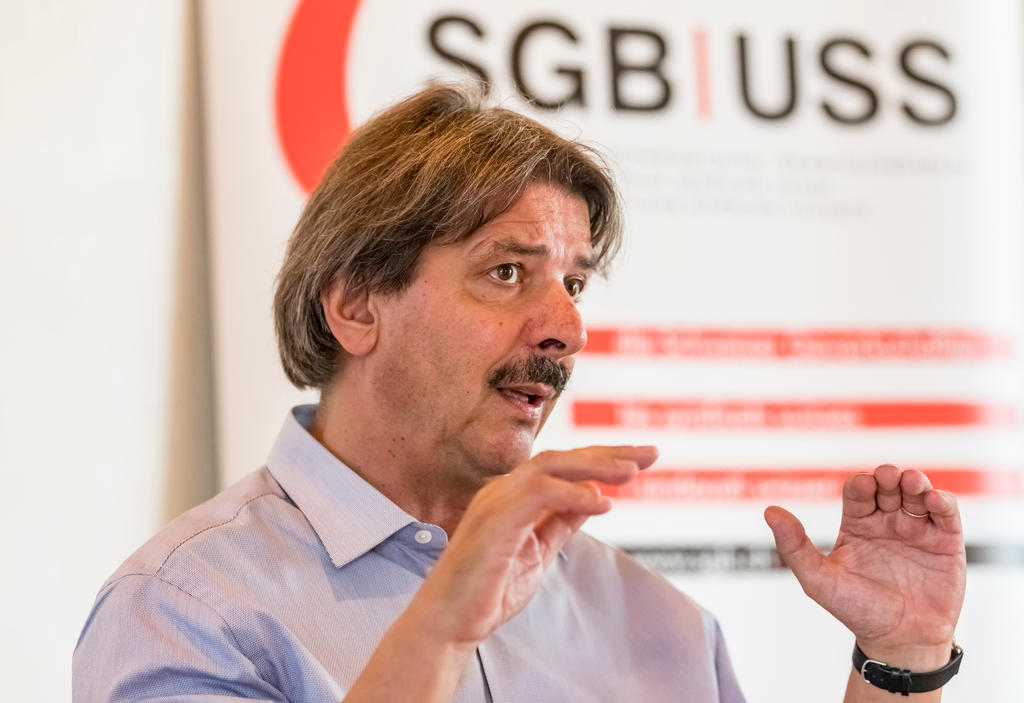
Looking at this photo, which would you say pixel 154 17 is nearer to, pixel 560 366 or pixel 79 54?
pixel 79 54

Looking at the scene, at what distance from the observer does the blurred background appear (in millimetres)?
2219

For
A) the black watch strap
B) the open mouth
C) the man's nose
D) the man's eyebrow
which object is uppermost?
the man's eyebrow

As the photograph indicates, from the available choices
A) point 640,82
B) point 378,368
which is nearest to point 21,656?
point 378,368

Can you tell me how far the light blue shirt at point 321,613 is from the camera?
1.36m

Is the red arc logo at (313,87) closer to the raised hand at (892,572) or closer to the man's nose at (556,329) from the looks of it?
the man's nose at (556,329)

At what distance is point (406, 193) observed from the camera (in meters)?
1.71

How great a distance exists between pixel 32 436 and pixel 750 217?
1.69 m

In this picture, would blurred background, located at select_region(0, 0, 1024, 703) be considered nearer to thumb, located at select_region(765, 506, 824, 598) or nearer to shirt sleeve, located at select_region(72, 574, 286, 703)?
shirt sleeve, located at select_region(72, 574, 286, 703)

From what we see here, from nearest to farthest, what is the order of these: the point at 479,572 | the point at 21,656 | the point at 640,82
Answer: the point at 479,572 → the point at 21,656 → the point at 640,82

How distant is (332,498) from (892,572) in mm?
789

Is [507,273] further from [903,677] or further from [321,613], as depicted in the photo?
[903,677]

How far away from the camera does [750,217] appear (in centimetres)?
282

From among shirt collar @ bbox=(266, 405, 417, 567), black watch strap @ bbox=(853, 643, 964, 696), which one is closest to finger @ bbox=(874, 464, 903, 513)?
black watch strap @ bbox=(853, 643, 964, 696)

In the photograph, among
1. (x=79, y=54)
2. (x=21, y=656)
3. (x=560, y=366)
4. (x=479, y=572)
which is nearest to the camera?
(x=479, y=572)
